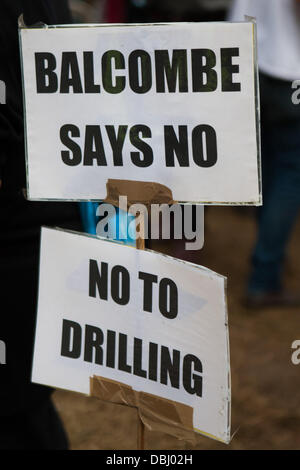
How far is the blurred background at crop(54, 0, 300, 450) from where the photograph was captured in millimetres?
2447

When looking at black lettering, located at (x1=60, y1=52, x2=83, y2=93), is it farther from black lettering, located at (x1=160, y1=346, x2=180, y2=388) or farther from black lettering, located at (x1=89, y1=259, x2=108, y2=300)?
black lettering, located at (x1=160, y1=346, x2=180, y2=388)

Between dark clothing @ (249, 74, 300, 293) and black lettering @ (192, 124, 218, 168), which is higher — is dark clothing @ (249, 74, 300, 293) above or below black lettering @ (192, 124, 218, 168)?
above

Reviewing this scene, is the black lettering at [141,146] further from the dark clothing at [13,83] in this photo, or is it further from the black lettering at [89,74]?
the dark clothing at [13,83]

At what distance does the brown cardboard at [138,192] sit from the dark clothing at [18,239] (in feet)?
0.95

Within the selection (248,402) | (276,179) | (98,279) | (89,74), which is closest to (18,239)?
(98,279)

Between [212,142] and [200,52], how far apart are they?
181 millimetres

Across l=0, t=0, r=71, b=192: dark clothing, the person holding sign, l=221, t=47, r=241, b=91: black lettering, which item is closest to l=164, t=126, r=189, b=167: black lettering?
l=221, t=47, r=241, b=91: black lettering

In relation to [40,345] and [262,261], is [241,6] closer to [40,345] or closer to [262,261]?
[262,261]

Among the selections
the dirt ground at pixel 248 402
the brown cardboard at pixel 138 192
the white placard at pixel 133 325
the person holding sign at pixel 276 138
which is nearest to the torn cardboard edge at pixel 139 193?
the brown cardboard at pixel 138 192

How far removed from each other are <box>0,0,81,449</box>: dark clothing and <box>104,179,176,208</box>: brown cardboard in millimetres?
291

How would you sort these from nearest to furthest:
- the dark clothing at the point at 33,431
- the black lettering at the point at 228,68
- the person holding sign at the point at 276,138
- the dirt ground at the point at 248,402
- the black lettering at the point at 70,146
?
the black lettering at the point at 228,68 → the black lettering at the point at 70,146 → the dark clothing at the point at 33,431 → the dirt ground at the point at 248,402 → the person holding sign at the point at 276,138

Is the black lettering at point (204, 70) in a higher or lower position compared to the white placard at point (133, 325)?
higher

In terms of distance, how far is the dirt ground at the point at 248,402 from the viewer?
2424mm

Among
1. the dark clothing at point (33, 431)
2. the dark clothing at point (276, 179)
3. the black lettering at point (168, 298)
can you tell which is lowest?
the dark clothing at point (33, 431)
